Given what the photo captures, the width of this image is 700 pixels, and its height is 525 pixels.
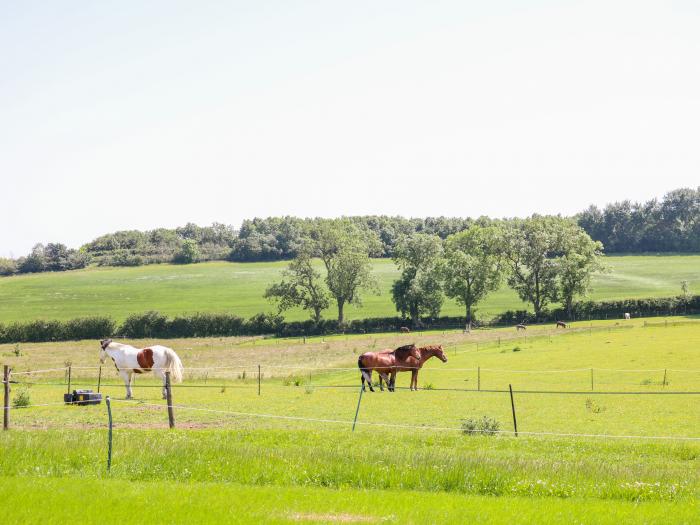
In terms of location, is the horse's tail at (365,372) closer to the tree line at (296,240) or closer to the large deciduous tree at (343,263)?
the large deciduous tree at (343,263)

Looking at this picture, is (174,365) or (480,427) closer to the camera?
(480,427)

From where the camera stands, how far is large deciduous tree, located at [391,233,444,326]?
98562 mm

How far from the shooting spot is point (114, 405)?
99.1 ft

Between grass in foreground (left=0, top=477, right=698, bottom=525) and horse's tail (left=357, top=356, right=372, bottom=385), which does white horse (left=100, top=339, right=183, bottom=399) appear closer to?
horse's tail (left=357, top=356, right=372, bottom=385)

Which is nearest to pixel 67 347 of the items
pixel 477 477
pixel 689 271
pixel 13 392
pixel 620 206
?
pixel 13 392

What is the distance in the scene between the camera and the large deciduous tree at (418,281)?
323ft

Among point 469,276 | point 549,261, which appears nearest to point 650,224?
point 549,261

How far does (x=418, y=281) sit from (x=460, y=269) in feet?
19.3

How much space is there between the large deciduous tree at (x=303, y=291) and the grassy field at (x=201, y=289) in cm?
773

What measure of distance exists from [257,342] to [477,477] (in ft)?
239

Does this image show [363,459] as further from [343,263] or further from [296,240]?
[296,240]

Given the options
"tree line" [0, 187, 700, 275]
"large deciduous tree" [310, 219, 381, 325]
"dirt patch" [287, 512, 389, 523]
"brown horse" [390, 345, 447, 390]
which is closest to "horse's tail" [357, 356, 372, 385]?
"brown horse" [390, 345, 447, 390]

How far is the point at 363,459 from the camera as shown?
15.9m

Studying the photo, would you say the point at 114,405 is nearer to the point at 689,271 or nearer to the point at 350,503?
the point at 350,503
